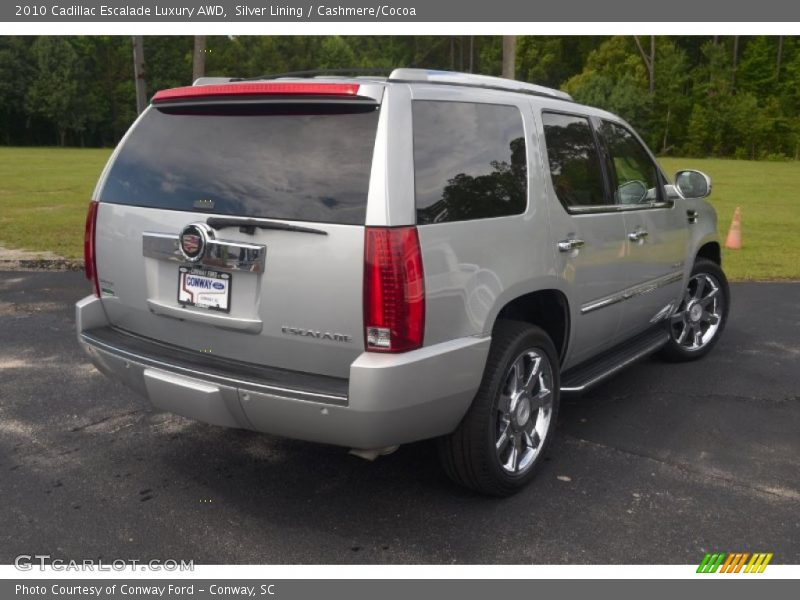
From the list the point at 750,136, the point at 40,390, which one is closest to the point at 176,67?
the point at 750,136

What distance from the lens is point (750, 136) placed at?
6675cm

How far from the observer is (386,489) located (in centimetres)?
399

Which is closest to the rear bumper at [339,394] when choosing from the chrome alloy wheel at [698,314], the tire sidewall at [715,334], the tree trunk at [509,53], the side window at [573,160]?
the side window at [573,160]

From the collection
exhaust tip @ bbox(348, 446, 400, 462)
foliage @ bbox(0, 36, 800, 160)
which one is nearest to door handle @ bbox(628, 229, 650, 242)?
exhaust tip @ bbox(348, 446, 400, 462)

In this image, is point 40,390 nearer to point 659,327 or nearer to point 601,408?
point 601,408

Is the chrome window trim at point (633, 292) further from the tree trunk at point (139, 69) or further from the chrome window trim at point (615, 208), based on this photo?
the tree trunk at point (139, 69)

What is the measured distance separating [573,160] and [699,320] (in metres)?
2.63

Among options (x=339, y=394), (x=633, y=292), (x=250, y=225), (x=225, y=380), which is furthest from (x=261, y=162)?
(x=633, y=292)

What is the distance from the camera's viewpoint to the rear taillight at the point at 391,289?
3.09 metres

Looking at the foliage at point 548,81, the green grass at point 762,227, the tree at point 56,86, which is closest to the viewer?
the green grass at point 762,227

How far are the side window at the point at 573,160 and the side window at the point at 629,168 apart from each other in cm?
25

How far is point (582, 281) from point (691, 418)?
55.1 inches

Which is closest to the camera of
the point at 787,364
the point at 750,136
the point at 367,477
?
the point at 367,477

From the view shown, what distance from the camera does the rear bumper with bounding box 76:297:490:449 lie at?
10.3 feet
